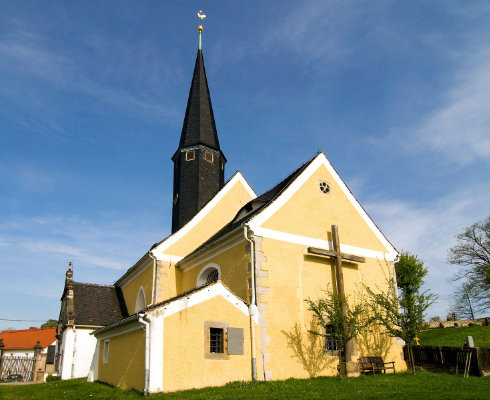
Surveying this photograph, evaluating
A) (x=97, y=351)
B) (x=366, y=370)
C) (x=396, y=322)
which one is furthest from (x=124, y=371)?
(x=396, y=322)

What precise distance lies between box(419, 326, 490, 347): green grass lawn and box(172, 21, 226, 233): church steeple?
16026 millimetres

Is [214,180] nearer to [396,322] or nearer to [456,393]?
[396,322]

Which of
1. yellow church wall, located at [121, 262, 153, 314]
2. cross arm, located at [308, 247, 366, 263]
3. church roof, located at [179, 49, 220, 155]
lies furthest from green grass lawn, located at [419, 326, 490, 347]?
church roof, located at [179, 49, 220, 155]

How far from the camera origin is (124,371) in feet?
43.4

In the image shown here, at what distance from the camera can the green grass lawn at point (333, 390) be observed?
9789 millimetres

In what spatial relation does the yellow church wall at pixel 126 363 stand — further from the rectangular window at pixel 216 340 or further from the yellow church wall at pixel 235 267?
the yellow church wall at pixel 235 267

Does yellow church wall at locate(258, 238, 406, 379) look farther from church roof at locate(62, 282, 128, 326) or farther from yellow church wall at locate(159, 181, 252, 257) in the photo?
church roof at locate(62, 282, 128, 326)

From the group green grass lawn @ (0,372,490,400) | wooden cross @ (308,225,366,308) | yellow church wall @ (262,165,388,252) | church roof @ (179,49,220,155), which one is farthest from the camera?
church roof @ (179,49,220,155)

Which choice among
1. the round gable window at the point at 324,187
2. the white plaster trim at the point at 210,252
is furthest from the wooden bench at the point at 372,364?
the round gable window at the point at 324,187

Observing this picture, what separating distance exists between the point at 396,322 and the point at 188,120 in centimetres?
1703

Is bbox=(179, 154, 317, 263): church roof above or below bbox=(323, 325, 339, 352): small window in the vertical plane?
above

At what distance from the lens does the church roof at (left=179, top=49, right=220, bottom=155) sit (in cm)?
2517

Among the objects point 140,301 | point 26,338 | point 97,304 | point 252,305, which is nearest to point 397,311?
point 252,305

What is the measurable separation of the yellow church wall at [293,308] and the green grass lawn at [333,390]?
0.84 meters
